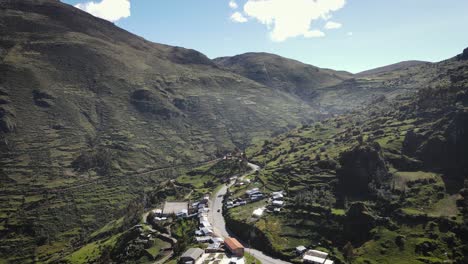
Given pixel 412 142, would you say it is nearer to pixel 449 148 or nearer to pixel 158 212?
pixel 449 148

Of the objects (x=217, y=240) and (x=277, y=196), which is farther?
(x=277, y=196)

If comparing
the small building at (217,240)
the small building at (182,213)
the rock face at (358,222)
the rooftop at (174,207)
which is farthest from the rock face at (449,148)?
the rooftop at (174,207)

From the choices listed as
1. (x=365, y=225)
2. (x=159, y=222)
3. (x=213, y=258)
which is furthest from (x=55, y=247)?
(x=365, y=225)

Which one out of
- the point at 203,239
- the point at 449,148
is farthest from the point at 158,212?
the point at 449,148

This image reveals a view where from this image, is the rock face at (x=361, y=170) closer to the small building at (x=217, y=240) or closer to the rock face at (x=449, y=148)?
the rock face at (x=449, y=148)

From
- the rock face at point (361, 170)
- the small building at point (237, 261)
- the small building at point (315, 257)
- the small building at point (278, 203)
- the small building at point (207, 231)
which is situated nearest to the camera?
the small building at point (315, 257)
